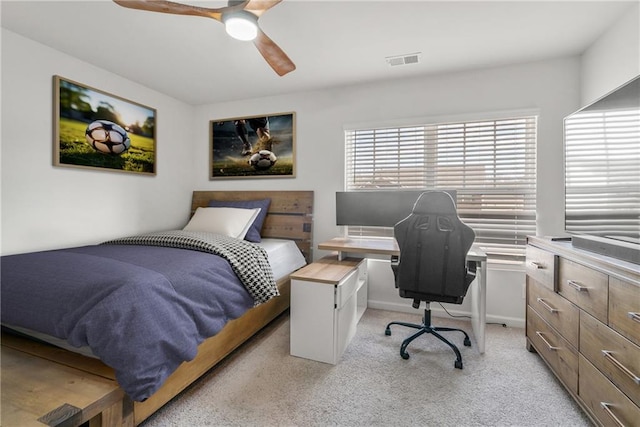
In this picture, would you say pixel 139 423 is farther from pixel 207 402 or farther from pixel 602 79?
pixel 602 79

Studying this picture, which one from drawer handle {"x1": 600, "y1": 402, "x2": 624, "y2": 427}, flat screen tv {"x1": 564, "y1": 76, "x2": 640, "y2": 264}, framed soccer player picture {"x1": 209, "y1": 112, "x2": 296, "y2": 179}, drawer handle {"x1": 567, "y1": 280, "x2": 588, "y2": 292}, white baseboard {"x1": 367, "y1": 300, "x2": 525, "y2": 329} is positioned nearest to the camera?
drawer handle {"x1": 600, "y1": 402, "x2": 624, "y2": 427}

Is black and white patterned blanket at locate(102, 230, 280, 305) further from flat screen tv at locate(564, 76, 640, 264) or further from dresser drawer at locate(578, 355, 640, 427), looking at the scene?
flat screen tv at locate(564, 76, 640, 264)

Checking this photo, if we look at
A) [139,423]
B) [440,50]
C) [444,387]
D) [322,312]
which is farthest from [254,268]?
[440,50]

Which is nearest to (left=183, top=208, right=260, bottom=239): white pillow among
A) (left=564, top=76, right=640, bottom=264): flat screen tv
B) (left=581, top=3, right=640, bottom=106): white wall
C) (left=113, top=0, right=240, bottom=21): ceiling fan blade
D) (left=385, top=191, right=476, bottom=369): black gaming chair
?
(left=385, top=191, right=476, bottom=369): black gaming chair

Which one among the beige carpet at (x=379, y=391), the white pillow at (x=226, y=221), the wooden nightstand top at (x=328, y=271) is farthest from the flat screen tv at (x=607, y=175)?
the white pillow at (x=226, y=221)

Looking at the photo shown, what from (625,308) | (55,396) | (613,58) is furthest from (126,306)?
(613,58)

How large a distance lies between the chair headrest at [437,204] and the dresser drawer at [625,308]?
0.85 meters

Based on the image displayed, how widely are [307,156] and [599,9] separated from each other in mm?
2530

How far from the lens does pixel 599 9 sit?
1887mm

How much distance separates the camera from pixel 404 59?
256cm

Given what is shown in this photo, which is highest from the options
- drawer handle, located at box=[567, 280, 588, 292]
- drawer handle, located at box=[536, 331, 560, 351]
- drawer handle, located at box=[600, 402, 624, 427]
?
drawer handle, located at box=[567, 280, 588, 292]

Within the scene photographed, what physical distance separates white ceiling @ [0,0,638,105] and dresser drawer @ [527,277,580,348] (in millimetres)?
1826

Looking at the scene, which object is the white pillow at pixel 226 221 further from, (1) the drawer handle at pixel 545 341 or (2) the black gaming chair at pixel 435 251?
(1) the drawer handle at pixel 545 341

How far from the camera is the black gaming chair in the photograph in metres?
1.93
